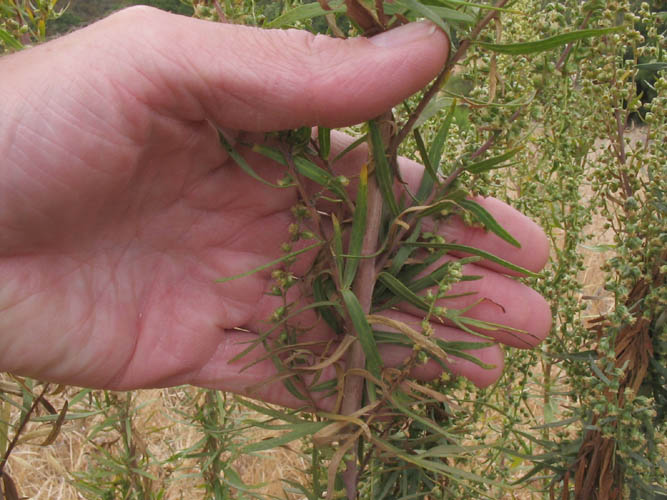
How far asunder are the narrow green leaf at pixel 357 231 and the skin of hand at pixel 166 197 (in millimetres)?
102

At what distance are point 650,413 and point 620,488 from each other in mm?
157

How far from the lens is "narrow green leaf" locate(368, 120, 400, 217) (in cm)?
78

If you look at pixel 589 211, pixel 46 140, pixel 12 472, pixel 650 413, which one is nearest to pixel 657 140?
pixel 589 211

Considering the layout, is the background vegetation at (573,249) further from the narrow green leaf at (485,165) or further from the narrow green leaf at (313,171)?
the narrow green leaf at (313,171)

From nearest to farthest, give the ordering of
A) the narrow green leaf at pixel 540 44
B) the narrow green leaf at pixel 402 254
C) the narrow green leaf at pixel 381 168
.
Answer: the narrow green leaf at pixel 540 44
the narrow green leaf at pixel 381 168
the narrow green leaf at pixel 402 254

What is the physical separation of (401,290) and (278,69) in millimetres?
361

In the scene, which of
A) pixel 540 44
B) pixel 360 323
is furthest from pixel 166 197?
pixel 540 44

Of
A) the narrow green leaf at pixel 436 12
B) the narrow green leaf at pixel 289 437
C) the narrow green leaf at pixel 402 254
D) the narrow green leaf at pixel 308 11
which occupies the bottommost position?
the narrow green leaf at pixel 289 437

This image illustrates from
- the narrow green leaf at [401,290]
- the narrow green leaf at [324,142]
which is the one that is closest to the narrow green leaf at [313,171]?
the narrow green leaf at [324,142]

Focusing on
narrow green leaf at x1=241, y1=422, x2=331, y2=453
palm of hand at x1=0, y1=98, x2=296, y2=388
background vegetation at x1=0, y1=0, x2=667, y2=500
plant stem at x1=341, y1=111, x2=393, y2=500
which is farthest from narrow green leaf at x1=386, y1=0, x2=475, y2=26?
narrow green leaf at x1=241, y1=422, x2=331, y2=453

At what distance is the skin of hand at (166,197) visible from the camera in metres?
0.82

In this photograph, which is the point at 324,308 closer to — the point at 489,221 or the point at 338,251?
the point at 338,251

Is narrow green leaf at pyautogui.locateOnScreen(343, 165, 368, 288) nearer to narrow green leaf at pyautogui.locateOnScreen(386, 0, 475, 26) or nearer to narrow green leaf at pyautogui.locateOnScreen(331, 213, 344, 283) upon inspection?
narrow green leaf at pyautogui.locateOnScreen(331, 213, 344, 283)

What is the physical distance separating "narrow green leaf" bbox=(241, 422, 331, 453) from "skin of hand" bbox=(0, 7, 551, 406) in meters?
0.13
